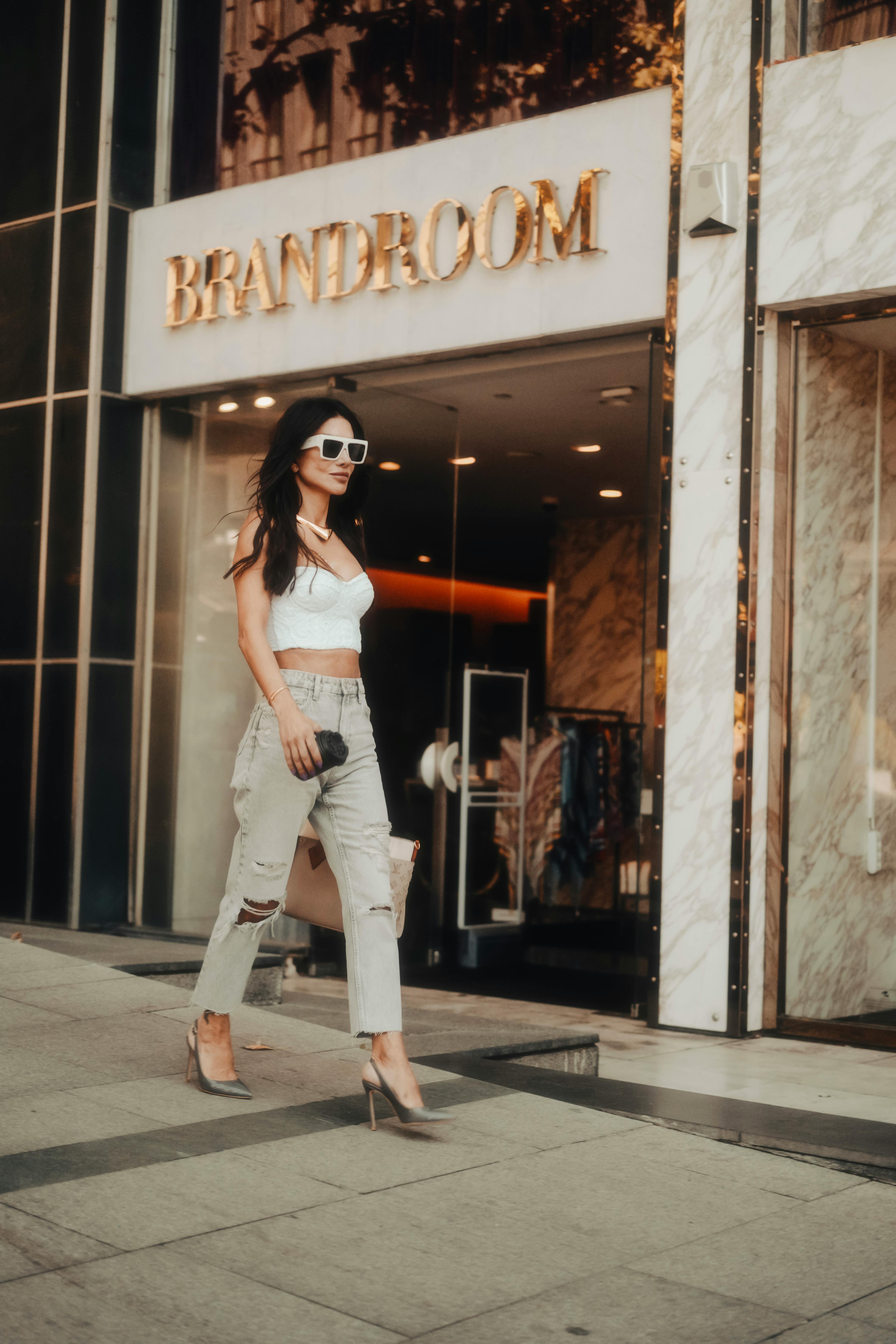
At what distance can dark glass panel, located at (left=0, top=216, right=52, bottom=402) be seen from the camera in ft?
30.4

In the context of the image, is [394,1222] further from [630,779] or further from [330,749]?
[630,779]

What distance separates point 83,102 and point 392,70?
221cm

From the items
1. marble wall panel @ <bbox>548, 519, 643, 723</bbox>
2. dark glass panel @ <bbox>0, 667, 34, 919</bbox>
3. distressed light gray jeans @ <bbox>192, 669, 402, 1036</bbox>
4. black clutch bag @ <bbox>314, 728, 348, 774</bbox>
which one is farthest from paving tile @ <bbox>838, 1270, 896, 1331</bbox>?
marble wall panel @ <bbox>548, 519, 643, 723</bbox>

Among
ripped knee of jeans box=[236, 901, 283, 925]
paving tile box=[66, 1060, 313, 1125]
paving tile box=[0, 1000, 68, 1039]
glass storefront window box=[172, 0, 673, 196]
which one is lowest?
paving tile box=[66, 1060, 313, 1125]

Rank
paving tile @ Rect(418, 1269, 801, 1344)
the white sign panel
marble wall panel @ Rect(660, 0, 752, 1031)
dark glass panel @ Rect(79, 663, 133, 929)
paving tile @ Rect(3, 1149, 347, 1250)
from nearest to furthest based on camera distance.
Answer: paving tile @ Rect(418, 1269, 801, 1344), paving tile @ Rect(3, 1149, 347, 1250), marble wall panel @ Rect(660, 0, 752, 1031), the white sign panel, dark glass panel @ Rect(79, 663, 133, 929)

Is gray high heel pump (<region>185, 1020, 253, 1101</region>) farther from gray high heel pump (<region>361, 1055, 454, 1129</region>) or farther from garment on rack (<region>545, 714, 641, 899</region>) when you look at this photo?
garment on rack (<region>545, 714, 641, 899</region>)

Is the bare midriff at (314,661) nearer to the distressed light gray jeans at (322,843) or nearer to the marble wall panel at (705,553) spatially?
the distressed light gray jeans at (322,843)

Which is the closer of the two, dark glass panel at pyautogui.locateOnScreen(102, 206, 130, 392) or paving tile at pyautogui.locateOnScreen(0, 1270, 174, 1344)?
paving tile at pyautogui.locateOnScreen(0, 1270, 174, 1344)

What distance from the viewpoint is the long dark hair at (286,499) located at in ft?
12.6

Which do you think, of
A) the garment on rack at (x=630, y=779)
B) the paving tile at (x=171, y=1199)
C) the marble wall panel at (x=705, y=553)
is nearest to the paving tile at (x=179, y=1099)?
the paving tile at (x=171, y=1199)

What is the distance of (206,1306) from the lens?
2.59 meters

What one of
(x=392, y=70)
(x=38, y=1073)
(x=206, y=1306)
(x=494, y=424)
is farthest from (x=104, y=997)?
(x=392, y=70)

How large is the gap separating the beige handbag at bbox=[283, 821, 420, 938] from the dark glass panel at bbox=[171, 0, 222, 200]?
611 centimetres

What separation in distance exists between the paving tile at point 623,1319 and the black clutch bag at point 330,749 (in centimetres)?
135
